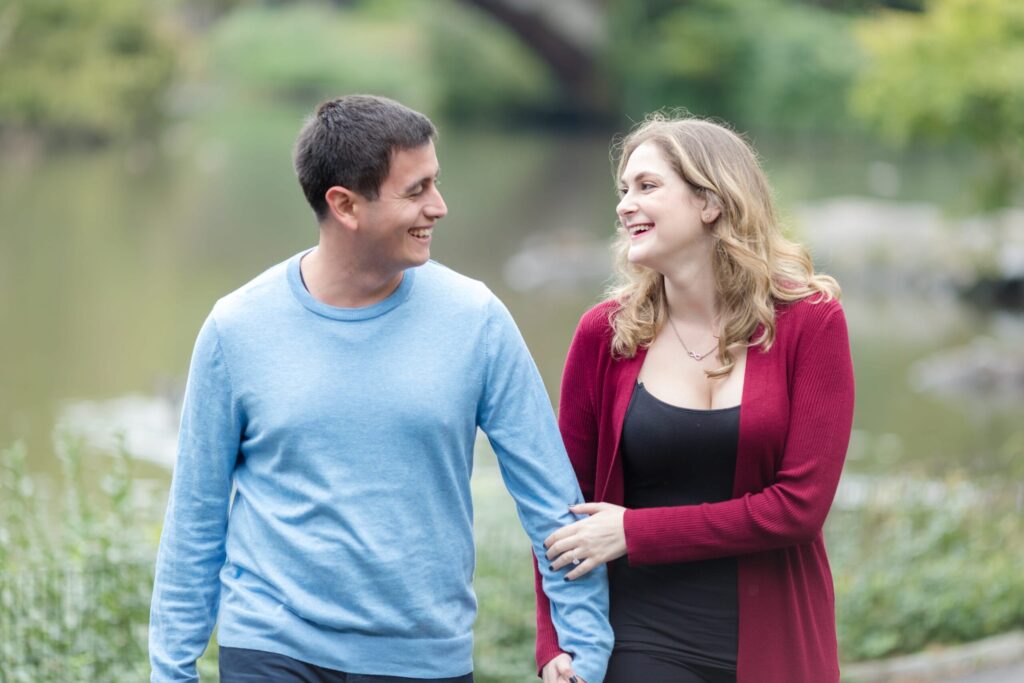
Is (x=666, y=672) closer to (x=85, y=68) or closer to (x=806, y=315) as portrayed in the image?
(x=806, y=315)

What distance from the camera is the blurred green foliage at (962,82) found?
17156 mm

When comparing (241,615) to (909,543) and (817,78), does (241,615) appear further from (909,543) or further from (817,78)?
(817,78)

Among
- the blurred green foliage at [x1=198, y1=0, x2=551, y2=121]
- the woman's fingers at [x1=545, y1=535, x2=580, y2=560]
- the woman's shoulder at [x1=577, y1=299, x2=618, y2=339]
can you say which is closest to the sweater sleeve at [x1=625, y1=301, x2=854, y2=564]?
the woman's fingers at [x1=545, y1=535, x2=580, y2=560]

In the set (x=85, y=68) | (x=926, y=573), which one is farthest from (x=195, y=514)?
(x=85, y=68)

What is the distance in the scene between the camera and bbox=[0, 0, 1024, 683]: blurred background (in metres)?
5.82

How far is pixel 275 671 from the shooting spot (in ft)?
8.72

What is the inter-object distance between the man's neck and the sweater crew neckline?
13mm

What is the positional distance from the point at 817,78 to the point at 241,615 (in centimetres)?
4419

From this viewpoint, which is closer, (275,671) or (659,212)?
(275,671)

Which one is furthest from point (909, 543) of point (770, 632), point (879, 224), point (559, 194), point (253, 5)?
point (253, 5)

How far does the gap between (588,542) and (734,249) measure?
25.5 inches

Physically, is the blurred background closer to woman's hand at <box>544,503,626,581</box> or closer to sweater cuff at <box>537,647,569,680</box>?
woman's hand at <box>544,503,626,581</box>

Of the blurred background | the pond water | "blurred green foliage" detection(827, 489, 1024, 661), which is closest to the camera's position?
the blurred background

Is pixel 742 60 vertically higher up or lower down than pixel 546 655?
higher up
